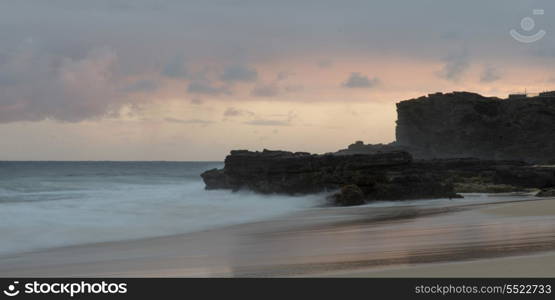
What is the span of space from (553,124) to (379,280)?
69.2 m

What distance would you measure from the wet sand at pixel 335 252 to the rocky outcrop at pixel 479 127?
183 ft

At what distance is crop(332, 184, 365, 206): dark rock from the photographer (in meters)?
27.0

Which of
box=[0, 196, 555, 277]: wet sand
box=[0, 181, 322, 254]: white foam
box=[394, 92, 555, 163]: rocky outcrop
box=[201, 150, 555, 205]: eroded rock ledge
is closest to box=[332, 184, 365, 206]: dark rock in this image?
box=[201, 150, 555, 205]: eroded rock ledge

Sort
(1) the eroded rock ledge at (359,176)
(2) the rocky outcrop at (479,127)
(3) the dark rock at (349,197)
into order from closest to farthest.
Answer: (3) the dark rock at (349,197) < (1) the eroded rock ledge at (359,176) < (2) the rocky outcrop at (479,127)

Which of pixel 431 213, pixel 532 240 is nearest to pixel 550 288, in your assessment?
pixel 532 240

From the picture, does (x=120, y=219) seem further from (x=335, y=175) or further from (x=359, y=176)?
(x=359, y=176)

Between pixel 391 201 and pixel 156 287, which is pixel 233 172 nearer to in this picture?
pixel 391 201

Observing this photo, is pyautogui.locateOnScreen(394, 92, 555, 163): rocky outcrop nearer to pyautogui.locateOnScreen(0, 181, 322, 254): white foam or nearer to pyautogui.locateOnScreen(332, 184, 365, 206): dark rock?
pyautogui.locateOnScreen(332, 184, 365, 206): dark rock

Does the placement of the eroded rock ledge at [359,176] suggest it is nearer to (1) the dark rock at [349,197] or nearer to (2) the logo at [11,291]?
(1) the dark rock at [349,197]

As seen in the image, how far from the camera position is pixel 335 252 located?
462 inches

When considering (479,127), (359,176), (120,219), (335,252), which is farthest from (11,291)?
(479,127)

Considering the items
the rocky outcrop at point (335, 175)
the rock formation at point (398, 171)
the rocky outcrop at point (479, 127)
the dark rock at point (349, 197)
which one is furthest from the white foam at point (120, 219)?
the rocky outcrop at point (479, 127)

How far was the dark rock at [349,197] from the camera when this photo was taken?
27.0 meters

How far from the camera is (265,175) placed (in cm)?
3316
